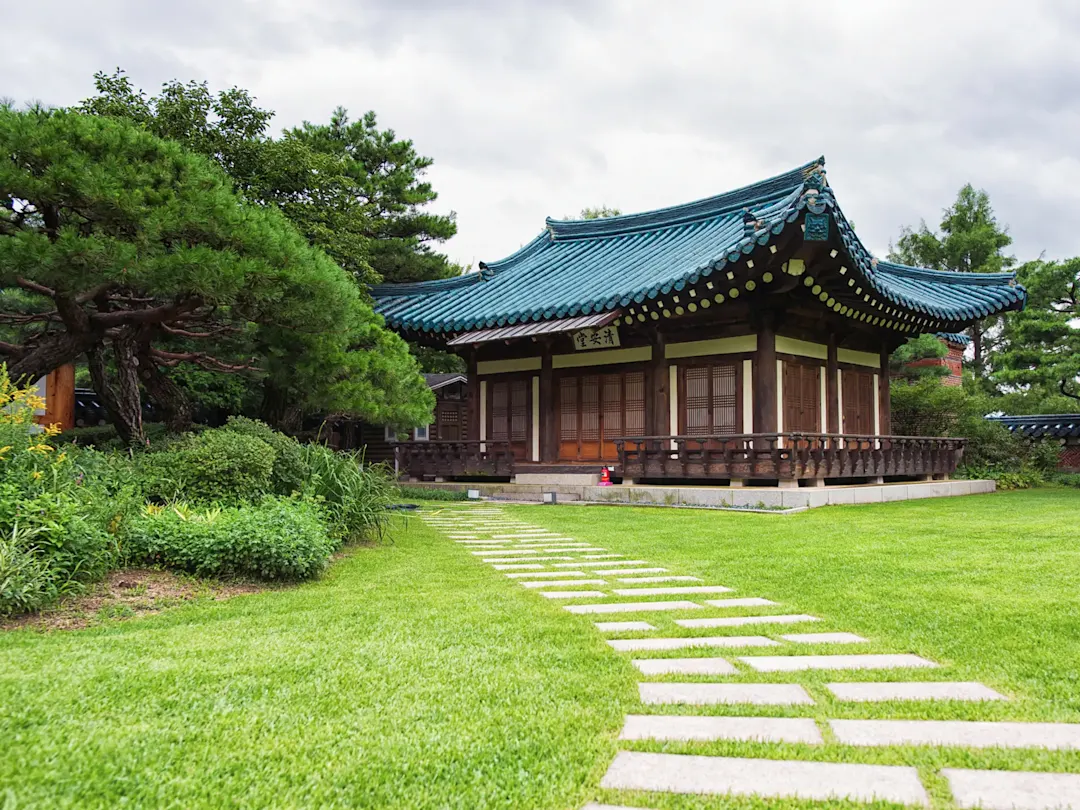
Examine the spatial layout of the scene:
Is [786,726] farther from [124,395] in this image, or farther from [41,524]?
[124,395]

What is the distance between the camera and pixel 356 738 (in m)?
2.64

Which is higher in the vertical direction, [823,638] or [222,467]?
[222,467]

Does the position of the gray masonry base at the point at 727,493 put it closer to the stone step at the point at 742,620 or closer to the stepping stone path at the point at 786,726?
the stepping stone path at the point at 786,726

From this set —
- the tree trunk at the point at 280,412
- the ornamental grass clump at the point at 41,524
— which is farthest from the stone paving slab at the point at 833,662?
the tree trunk at the point at 280,412

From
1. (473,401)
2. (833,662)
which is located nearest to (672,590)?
(833,662)

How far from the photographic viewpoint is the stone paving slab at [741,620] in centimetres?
441

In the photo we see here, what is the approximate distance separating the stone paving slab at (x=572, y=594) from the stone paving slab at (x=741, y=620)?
0.86m

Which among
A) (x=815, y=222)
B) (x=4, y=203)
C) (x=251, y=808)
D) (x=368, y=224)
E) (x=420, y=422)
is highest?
(x=368, y=224)

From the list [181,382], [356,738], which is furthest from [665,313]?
[356,738]

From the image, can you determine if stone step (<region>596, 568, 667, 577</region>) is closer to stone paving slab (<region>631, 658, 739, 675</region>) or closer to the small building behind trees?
stone paving slab (<region>631, 658, 739, 675</region>)

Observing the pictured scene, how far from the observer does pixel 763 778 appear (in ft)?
7.84

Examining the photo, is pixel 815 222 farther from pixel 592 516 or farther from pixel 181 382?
pixel 181 382

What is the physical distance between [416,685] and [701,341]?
39.6 feet

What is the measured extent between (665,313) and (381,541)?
24.6 feet
